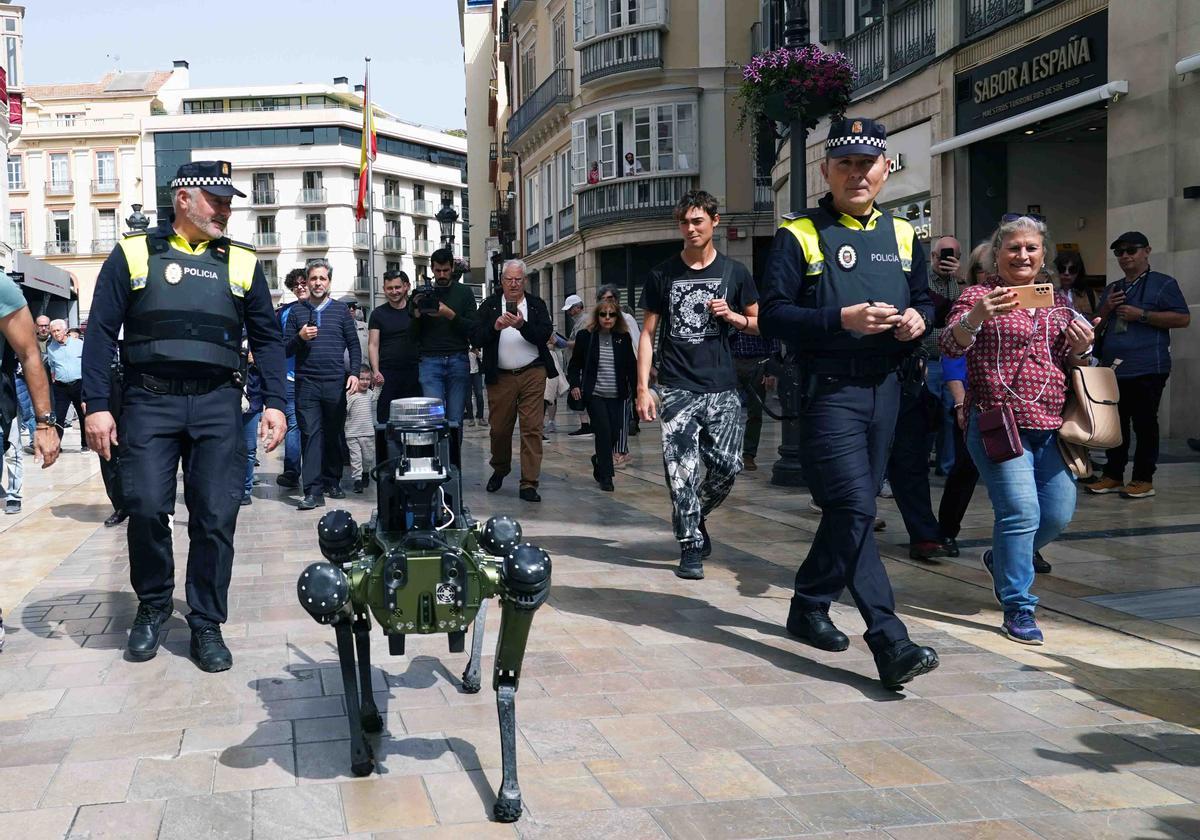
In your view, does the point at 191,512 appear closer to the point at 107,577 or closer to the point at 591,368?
the point at 107,577

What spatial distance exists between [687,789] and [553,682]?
47.2 inches

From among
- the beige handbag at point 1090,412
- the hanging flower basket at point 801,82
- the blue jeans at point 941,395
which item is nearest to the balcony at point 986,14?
the hanging flower basket at point 801,82

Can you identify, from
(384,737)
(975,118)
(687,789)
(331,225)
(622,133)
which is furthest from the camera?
(331,225)

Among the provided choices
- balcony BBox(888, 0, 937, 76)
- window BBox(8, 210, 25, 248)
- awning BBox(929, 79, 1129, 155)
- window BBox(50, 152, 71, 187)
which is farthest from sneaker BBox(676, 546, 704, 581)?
window BBox(8, 210, 25, 248)

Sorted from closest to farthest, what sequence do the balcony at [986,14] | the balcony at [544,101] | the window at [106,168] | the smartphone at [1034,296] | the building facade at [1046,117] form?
the smartphone at [1034,296] < the building facade at [1046,117] < the balcony at [986,14] < the balcony at [544,101] < the window at [106,168]

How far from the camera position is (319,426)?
10.3 metres

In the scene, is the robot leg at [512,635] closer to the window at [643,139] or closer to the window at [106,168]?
the window at [643,139]

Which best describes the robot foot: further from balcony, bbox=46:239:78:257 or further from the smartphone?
balcony, bbox=46:239:78:257

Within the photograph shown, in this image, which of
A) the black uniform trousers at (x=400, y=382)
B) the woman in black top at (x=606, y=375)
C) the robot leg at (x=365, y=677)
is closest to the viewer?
the robot leg at (x=365, y=677)

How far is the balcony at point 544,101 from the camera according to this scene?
35781 millimetres

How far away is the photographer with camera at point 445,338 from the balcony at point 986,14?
9.02m

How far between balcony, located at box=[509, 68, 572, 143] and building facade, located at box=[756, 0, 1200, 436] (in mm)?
14401

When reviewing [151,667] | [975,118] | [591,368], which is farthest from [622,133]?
[151,667]

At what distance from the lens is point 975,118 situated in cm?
1709
